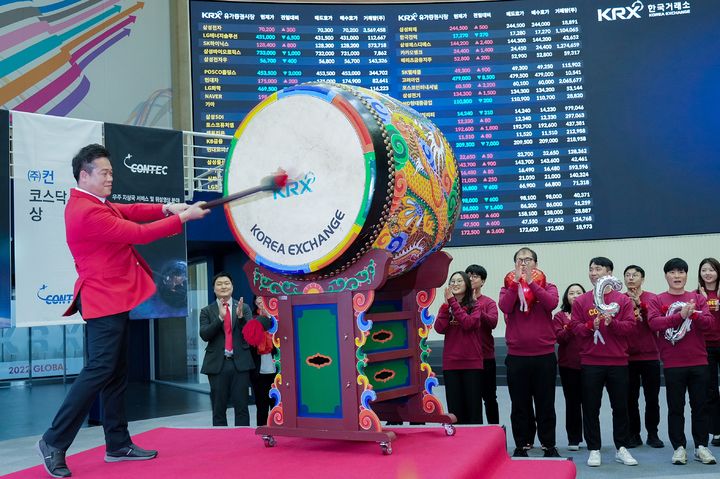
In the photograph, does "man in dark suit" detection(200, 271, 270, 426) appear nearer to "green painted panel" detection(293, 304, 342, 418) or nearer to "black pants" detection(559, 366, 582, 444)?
"green painted panel" detection(293, 304, 342, 418)

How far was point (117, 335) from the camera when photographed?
2.84 m

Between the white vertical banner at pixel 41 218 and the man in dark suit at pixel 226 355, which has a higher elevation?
the white vertical banner at pixel 41 218

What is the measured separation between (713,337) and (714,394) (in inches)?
15.6

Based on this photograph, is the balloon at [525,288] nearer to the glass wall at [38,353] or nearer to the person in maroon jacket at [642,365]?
the person in maroon jacket at [642,365]

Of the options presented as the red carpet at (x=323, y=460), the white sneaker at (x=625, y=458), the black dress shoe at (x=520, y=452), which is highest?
the red carpet at (x=323, y=460)

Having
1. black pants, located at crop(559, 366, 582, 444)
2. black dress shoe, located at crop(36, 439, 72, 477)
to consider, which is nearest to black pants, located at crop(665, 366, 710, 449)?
black pants, located at crop(559, 366, 582, 444)

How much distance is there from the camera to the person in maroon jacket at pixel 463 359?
470cm

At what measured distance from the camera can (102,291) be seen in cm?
283

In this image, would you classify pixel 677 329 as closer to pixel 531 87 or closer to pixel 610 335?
pixel 610 335

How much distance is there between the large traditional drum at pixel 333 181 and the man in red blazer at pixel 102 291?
0.34 metres

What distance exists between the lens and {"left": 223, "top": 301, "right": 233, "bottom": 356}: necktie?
196 inches

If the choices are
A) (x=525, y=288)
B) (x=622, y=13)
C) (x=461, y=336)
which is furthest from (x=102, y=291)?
(x=622, y=13)

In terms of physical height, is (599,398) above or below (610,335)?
below

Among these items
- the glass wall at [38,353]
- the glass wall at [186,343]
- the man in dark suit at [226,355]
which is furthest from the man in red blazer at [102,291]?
the glass wall at [38,353]
